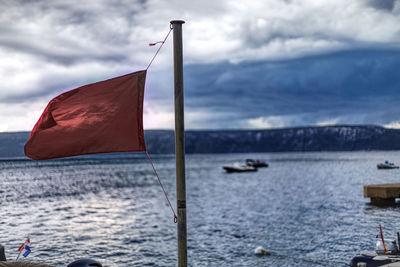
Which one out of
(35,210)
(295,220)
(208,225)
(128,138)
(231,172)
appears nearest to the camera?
(128,138)

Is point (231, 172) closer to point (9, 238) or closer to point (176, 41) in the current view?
point (9, 238)

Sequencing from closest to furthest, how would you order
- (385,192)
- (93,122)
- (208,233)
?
(93,122) < (208,233) < (385,192)

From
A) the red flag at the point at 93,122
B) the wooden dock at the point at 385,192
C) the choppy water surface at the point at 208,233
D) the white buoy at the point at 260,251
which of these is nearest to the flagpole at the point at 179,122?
the red flag at the point at 93,122

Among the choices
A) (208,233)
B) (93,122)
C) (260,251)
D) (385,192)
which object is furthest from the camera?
(385,192)

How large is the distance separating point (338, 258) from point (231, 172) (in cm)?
13552

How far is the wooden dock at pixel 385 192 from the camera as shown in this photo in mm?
35344

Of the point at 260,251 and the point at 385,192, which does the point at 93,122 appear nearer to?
the point at 260,251

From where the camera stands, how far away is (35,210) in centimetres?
5431

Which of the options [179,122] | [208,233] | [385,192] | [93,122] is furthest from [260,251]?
[93,122]

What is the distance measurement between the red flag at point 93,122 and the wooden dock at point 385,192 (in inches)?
1231

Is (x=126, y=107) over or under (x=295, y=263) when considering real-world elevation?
over

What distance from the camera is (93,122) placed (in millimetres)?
9352

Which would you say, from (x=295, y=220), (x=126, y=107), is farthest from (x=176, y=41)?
(x=295, y=220)

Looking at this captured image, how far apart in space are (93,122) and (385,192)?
32.5 meters
